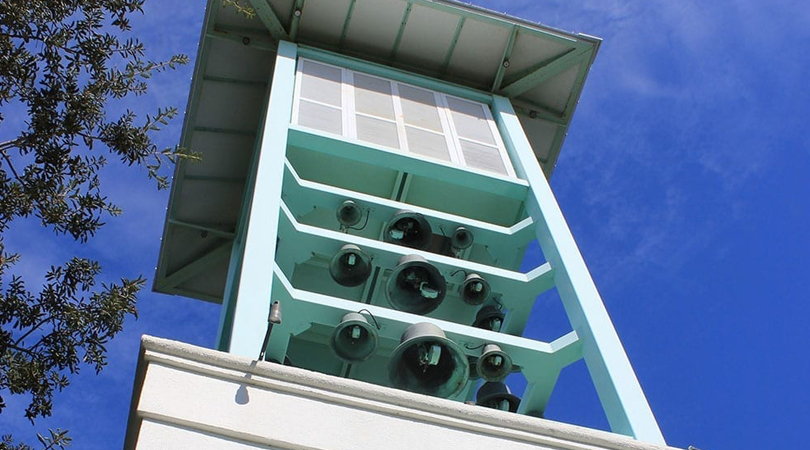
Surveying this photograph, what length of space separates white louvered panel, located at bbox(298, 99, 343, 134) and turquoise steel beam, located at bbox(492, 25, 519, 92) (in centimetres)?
305

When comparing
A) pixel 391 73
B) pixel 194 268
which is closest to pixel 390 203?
pixel 391 73

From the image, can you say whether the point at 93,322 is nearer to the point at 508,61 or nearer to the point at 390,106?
the point at 390,106

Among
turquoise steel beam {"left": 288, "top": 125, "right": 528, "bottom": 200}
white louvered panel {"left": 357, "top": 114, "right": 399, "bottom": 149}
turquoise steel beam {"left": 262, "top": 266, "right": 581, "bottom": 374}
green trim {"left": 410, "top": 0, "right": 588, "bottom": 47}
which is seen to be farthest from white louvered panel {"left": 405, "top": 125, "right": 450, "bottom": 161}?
turquoise steel beam {"left": 262, "top": 266, "right": 581, "bottom": 374}

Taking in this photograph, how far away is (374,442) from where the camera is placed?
634cm

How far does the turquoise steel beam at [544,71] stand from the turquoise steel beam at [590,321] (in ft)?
7.60

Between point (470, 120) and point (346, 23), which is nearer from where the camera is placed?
point (470, 120)

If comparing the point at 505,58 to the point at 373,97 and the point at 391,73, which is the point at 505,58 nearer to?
the point at 391,73

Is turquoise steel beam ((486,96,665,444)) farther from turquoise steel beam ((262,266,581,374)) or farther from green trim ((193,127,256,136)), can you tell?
green trim ((193,127,256,136))

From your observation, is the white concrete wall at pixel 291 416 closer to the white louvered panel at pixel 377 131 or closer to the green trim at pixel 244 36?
the white louvered panel at pixel 377 131

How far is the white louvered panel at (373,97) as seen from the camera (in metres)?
12.5

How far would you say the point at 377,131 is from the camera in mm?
11891

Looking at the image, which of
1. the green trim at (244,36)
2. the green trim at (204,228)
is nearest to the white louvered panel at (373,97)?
the green trim at (244,36)

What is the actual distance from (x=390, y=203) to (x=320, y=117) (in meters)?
1.80

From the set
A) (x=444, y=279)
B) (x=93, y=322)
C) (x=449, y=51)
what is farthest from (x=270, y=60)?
(x=93, y=322)
